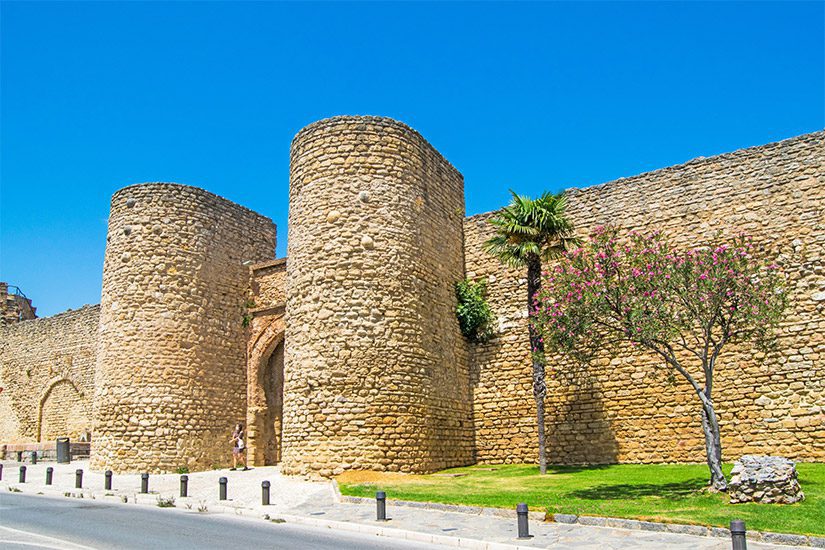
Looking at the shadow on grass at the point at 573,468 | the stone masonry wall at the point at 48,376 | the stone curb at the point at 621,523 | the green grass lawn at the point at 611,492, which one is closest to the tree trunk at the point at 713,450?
the green grass lawn at the point at 611,492

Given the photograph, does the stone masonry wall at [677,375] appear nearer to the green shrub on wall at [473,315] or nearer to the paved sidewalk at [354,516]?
the green shrub on wall at [473,315]

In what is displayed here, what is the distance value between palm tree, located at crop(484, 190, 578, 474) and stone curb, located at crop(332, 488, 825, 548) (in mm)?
5335

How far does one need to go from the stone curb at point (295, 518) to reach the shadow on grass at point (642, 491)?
12.6ft

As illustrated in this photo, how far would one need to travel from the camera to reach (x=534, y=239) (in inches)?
702

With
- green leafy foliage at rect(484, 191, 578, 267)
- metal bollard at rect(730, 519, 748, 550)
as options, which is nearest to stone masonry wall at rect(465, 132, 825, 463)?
green leafy foliage at rect(484, 191, 578, 267)

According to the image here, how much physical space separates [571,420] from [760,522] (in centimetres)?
960

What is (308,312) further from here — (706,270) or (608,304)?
(706,270)

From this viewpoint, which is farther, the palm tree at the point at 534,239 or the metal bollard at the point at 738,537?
the palm tree at the point at 534,239

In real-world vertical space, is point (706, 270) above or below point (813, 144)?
below

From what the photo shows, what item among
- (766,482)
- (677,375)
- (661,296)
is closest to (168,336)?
(677,375)

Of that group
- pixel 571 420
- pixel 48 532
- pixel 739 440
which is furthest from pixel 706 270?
pixel 48 532

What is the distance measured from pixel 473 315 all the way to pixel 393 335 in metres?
3.74

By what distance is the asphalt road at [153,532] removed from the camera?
9.28 metres

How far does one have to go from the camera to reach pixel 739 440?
1697 cm
